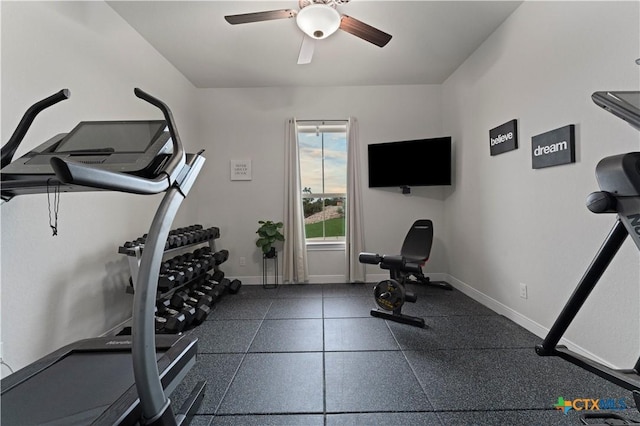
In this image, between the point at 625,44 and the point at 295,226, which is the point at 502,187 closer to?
the point at 625,44

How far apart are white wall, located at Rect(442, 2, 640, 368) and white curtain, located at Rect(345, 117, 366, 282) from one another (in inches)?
53.6

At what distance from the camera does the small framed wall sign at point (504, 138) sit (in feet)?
8.22

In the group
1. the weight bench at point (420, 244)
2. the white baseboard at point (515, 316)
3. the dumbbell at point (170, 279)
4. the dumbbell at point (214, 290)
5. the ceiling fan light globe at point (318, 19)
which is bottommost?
the white baseboard at point (515, 316)

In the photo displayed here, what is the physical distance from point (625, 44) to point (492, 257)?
1937 mm

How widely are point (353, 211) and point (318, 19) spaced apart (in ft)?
7.83

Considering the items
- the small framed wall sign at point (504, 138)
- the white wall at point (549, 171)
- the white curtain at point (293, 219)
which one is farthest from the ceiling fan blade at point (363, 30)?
the white curtain at point (293, 219)

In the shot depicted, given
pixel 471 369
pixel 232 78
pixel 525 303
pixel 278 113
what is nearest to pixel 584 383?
pixel 471 369

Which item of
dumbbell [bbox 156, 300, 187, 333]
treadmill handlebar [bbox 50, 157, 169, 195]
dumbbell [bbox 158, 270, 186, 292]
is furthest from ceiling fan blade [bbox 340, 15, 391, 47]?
dumbbell [bbox 156, 300, 187, 333]

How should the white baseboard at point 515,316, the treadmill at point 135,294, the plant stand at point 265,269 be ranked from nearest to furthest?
the treadmill at point 135,294, the white baseboard at point 515,316, the plant stand at point 265,269

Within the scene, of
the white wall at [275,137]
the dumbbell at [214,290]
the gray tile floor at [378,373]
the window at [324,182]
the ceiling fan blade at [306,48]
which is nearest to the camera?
the gray tile floor at [378,373]

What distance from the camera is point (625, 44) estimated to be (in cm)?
164

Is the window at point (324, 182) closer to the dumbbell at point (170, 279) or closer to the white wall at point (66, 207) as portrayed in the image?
the dumbbell at point (170, 279)

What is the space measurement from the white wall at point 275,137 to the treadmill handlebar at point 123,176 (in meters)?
2.87

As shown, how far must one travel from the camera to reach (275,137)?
400 cm
